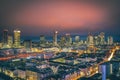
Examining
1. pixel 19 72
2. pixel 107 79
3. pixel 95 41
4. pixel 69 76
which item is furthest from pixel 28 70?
pixel 95 41

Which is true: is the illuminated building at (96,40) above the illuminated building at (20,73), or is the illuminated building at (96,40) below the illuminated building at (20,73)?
above

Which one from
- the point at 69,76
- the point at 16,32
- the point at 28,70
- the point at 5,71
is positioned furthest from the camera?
the point at 16,32

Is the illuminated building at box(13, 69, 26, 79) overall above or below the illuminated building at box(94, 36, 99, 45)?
below

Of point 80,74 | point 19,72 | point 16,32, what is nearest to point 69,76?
point 80,74

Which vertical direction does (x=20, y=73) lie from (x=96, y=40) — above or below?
below

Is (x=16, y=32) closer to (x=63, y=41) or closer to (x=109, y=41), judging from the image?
(x=63, y=41)

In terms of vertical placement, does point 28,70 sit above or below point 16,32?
below

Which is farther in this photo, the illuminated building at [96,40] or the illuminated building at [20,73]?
the illuminated building at [96,40]

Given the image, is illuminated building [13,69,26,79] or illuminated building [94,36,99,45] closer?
illuminated building [13,69,26,79]

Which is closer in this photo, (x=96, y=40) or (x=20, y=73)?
(x=20, y=73)

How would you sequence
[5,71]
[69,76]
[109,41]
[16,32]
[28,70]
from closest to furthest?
[69,76] → [28,70] → [5,71] → [16,32] → [109,41]

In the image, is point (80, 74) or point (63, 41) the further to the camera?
point (63, 41)
